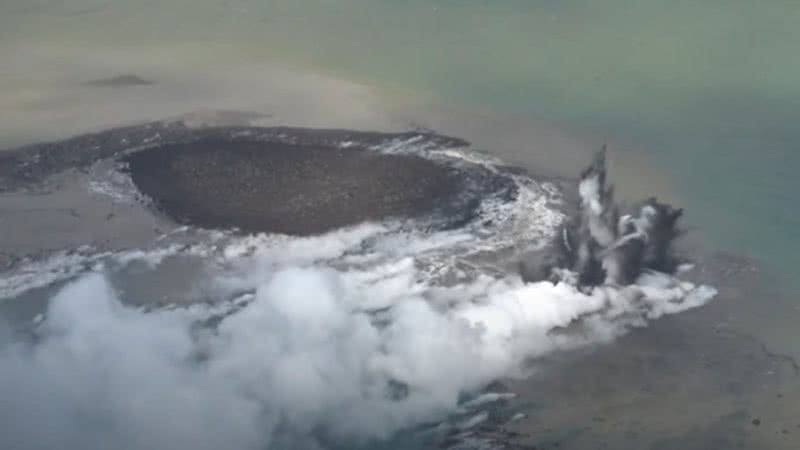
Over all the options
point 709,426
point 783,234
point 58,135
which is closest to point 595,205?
point 783,234

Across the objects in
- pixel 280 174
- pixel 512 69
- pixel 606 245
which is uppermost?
pixel 512 69

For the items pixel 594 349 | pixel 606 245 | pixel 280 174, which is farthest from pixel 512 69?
pixel 594 349

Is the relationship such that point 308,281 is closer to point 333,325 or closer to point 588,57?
point 333,325

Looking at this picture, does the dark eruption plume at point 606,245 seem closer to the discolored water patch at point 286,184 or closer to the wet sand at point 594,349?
the wet sand at point 594,349

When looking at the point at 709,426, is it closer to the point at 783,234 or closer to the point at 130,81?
the point at 783,234

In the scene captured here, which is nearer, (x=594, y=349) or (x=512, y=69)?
(x=594, y=349)

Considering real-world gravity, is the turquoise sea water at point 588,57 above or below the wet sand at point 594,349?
above

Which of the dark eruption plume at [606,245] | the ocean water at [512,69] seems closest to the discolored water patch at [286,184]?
the ocean water at [512,69]
